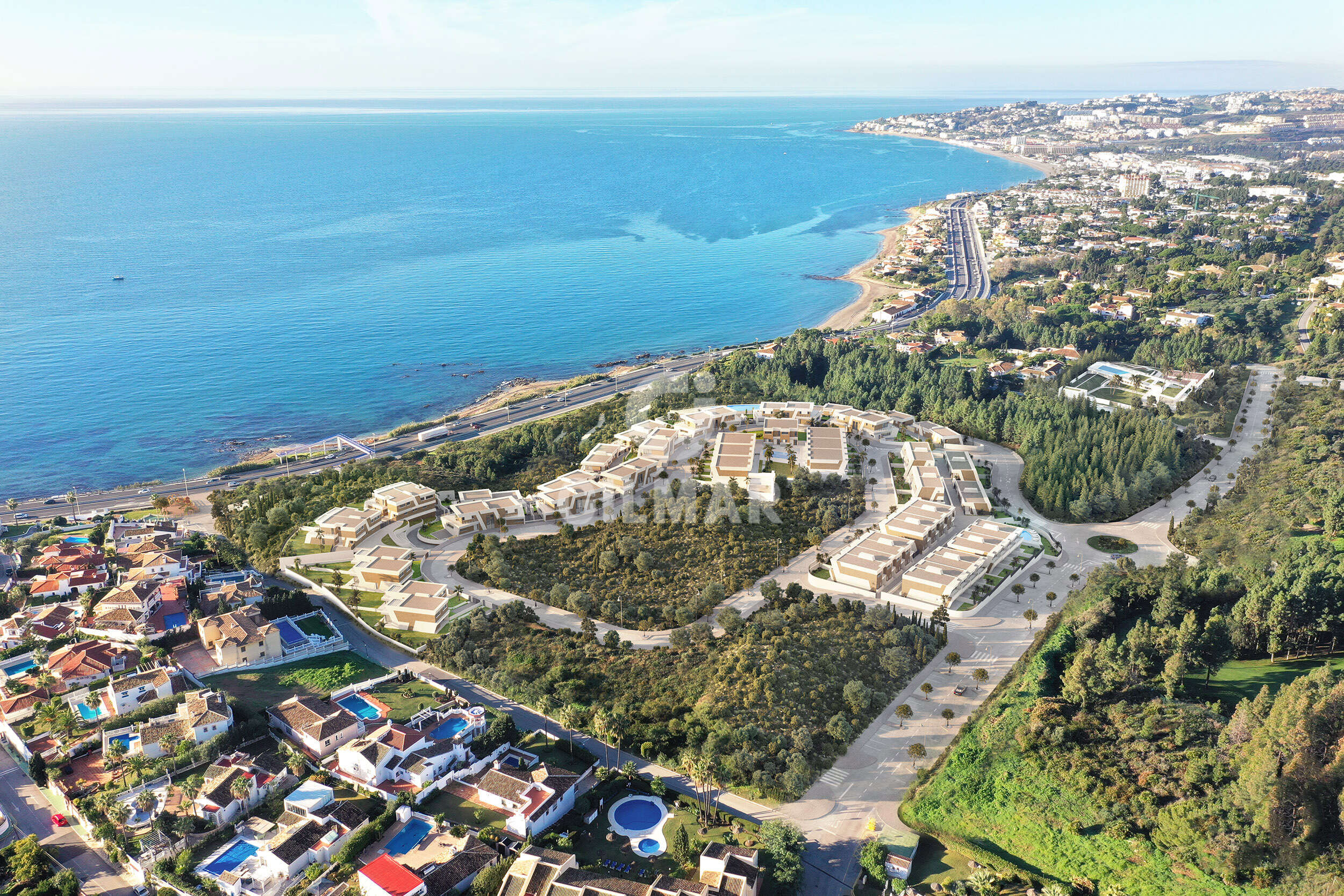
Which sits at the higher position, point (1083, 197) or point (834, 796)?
point (1083, 197)

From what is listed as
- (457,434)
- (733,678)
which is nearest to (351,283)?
(457,434)

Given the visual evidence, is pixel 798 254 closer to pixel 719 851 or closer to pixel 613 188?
pixel 613 188

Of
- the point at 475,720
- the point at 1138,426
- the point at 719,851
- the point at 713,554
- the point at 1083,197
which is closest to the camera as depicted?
the point at 719,851

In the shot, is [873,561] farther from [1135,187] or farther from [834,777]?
[1135,187]

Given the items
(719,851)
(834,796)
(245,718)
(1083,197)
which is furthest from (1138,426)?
(1083,197)

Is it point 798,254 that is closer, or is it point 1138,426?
point 1138,426
